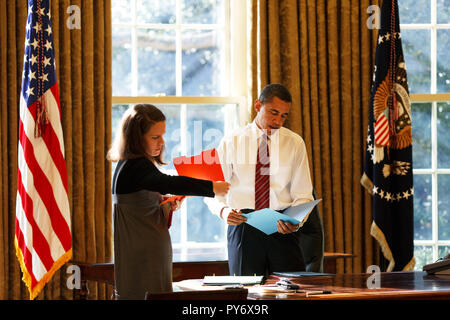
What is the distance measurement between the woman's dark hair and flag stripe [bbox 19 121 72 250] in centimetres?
149

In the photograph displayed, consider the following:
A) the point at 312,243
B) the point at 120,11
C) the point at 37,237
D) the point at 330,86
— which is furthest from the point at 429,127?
the point at 37,237

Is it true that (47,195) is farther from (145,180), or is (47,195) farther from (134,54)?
(145,180)

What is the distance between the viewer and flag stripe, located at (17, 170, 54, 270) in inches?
149

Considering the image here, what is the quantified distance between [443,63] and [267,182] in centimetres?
221

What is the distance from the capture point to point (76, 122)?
420 cm

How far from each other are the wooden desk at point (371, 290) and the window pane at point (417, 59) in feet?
7.40

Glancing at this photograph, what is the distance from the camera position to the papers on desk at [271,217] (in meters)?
2.71

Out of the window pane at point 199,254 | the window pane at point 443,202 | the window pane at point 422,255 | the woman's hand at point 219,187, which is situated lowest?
the window pane at point 422,255

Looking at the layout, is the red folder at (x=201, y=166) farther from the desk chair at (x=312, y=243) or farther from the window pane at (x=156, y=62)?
the window pane at (x=156, y=62)

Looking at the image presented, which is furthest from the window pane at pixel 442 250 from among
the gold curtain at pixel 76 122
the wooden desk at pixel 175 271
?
the gold curtain at pixel 76 122

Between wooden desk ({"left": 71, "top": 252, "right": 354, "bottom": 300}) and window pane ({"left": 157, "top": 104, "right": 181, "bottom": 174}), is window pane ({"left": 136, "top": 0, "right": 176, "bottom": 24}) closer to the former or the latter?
window pane ({"left": 157, "top": 104, "right": 181, "bottom": 174})

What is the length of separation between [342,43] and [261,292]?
8.76ft

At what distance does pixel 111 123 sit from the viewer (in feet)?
14.1

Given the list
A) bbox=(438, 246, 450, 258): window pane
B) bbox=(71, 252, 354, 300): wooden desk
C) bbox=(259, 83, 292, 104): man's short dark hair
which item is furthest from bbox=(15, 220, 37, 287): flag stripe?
bbox=(438, 246, 450, 258): window pane
